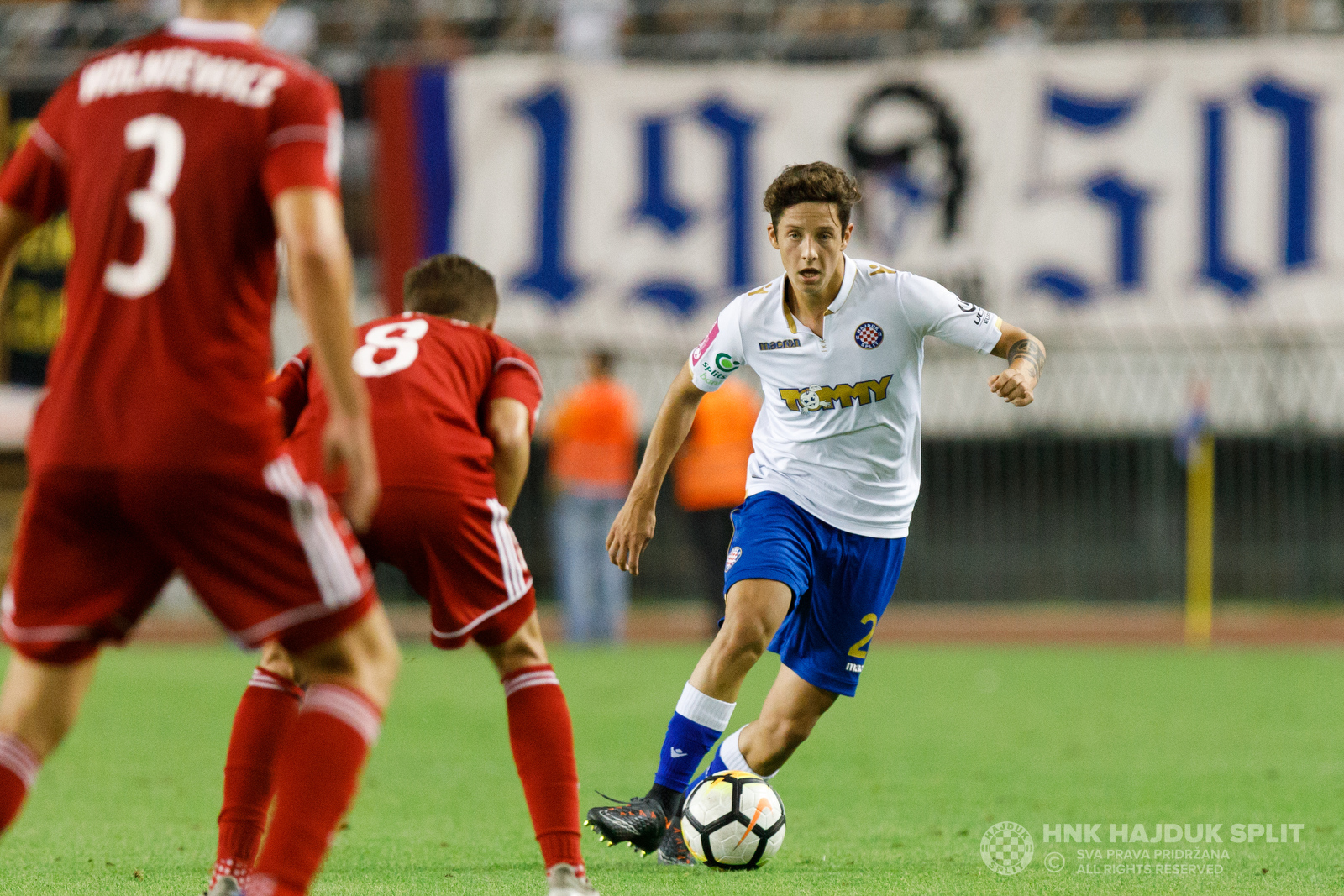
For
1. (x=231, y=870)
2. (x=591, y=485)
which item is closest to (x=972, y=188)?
(x=591, y=485)

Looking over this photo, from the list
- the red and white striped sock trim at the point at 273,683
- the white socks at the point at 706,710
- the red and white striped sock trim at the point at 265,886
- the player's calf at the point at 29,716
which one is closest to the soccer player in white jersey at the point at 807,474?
the white socks at the point at 706,710

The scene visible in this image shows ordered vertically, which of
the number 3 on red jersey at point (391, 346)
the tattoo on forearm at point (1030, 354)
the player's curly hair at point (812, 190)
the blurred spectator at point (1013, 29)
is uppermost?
the blurred spectator at point (1013, 29)

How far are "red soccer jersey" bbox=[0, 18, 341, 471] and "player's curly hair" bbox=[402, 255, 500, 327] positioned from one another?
1.27 meters

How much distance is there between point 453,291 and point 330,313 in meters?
1.41

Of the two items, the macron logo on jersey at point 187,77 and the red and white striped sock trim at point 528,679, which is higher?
the macron logo on jersey at point 187,77

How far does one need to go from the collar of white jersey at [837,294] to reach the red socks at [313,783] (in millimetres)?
2386

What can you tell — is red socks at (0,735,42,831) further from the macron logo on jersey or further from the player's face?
the player's face

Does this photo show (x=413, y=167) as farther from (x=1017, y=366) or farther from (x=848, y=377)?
(x=1017, y=366)

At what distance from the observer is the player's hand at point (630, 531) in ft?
16.5

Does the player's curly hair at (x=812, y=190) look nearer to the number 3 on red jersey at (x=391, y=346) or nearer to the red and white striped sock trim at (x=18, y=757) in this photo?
the number 3 on red jersey at (x=391, y=346)

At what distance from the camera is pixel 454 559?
3.98 meters

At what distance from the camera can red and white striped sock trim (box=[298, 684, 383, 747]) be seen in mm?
3230

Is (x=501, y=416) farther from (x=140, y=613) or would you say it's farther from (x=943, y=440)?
(x=943, y=440)

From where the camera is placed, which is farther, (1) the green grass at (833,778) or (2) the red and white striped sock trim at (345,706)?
(1) the green grass at (833,778)
